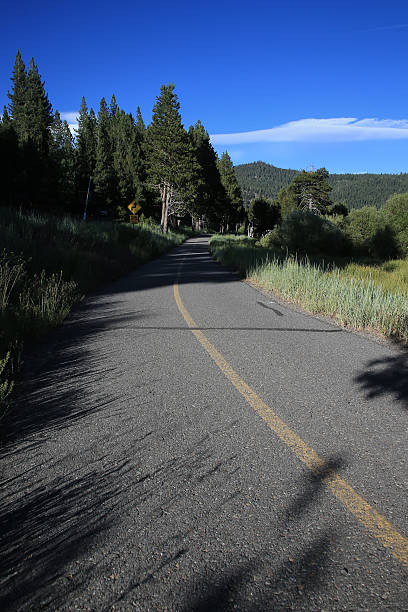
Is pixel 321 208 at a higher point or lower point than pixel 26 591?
higher

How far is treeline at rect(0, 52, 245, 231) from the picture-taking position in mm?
49125

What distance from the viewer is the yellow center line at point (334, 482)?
88.6 inches

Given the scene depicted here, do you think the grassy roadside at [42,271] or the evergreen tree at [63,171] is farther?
the evergreen tree at [63,171]

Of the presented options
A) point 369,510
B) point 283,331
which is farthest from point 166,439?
point 283,331

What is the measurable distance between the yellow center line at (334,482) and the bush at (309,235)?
30.0 meters

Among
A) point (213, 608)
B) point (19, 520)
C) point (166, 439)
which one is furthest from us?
point (166, 439)

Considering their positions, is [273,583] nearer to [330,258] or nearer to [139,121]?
[330,258]

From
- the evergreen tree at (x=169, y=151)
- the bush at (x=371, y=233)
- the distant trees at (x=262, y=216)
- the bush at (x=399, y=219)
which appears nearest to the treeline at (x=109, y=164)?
the evergreen tree at (x=169, y=151)

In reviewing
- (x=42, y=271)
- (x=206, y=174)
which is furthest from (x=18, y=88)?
(x=42, y=271)

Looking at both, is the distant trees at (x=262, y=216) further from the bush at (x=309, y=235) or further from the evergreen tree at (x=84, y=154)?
the bush at (x=309, y=235)

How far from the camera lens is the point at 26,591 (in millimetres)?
1871

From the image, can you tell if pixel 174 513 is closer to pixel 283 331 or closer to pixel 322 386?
pixel 322 386

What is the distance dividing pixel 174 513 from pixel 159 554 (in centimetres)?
32

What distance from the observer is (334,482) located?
2.78m
